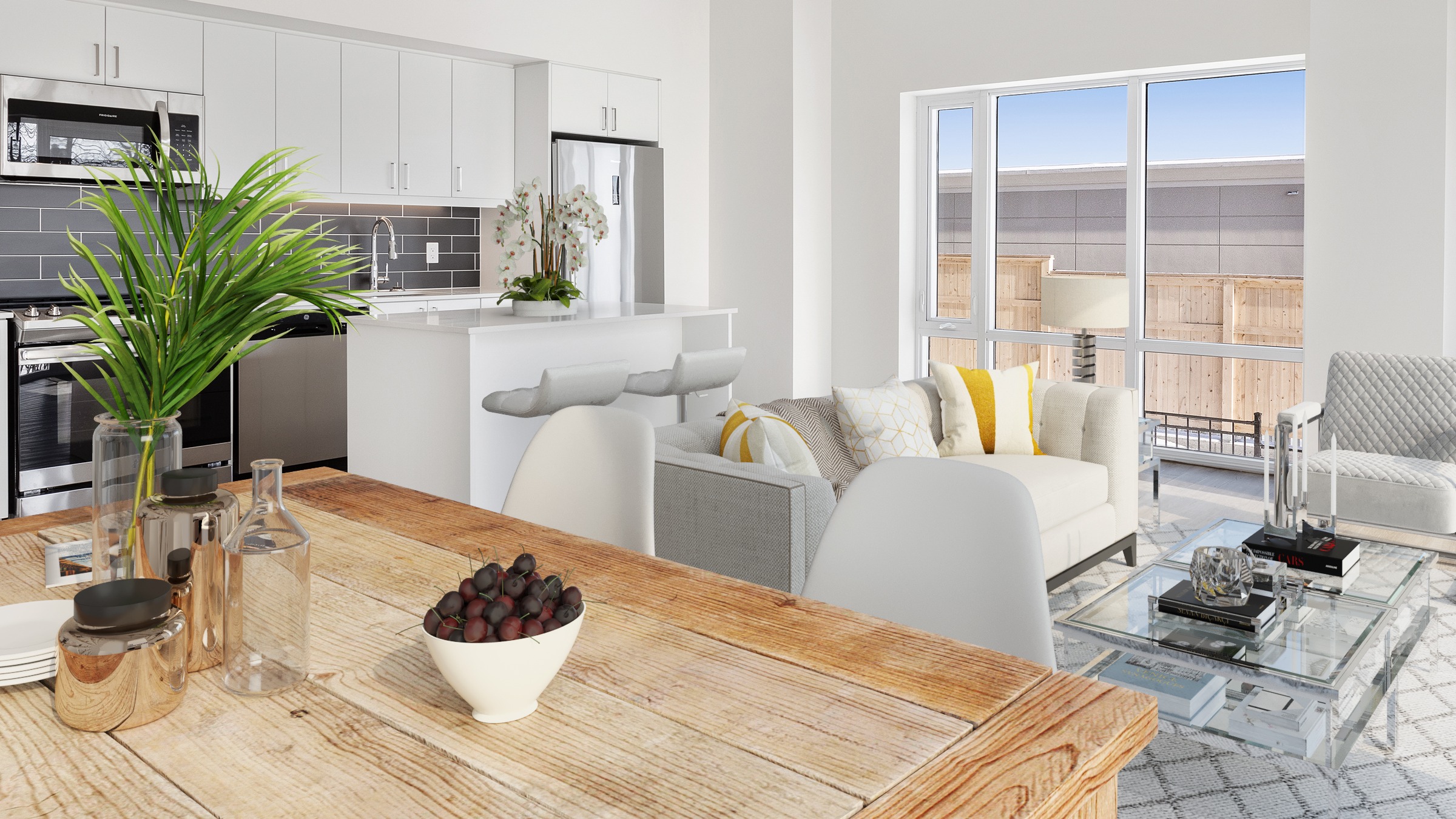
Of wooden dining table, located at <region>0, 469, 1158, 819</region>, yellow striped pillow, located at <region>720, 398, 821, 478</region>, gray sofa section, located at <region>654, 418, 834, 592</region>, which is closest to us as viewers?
wooden dining table, located at <region>0, 469, 1158, 819</region>

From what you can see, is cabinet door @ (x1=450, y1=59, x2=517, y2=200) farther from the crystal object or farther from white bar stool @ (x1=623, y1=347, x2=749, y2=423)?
the crystal object

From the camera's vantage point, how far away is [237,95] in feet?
16.6

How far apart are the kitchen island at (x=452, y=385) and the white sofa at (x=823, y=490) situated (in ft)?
2.89

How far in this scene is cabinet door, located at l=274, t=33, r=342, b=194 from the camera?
17.2ft

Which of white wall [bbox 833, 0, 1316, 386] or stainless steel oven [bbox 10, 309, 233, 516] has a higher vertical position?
white wall [bbox 833, 0, 1316, 386]

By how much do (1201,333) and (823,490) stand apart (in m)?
4.01

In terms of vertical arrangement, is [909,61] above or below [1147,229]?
above

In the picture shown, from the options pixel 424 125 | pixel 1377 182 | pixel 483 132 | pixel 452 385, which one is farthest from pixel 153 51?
pixel 1377 182

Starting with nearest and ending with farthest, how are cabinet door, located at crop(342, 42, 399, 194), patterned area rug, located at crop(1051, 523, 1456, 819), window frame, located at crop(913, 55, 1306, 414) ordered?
patterned area rug, located at crop(1051, 523, 1456, 819) → cabinet door, located at crop(342, 42, 399, 194) → window frame, located at crop(913, 55, 1306, 414)

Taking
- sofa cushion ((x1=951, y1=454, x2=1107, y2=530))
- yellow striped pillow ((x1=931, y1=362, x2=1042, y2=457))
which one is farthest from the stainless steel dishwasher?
sofa cushion ((x1=951, y1=454, x2=1107, y2=530))

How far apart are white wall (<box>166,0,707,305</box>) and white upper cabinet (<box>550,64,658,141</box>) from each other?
7cm

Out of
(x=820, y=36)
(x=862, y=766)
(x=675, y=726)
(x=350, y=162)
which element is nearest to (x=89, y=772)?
(x=675, y=726)

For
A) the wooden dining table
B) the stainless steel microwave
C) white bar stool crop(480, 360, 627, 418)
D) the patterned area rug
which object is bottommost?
the patterned area rug

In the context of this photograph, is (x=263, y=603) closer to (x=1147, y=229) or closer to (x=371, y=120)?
(x=371, y=120)
